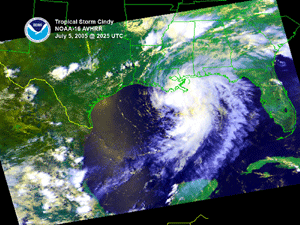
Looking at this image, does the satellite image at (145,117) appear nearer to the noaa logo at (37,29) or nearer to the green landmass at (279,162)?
the green landmass at (279,162)

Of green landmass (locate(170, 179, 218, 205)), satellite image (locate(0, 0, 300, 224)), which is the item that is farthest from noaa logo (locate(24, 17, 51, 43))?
green landmass (locate(170, 179, 218, 205))

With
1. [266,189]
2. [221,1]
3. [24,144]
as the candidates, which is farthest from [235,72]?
[24,144]

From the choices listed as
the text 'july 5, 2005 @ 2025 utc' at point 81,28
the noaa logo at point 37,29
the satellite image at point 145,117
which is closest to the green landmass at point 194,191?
the satellite image at point 145,117

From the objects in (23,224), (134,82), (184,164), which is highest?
(134,82)

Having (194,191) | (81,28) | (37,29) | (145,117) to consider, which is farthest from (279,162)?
(37,29)

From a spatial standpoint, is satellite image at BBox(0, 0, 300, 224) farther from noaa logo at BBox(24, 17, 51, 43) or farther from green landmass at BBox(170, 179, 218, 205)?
noaa logo at BBox(24, 17, 51, 43)

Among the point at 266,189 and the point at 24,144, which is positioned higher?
the point at 24,144

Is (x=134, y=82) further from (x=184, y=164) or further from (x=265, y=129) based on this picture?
(x=265, y=129)

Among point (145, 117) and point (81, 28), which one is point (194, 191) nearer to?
point (145, 117)
